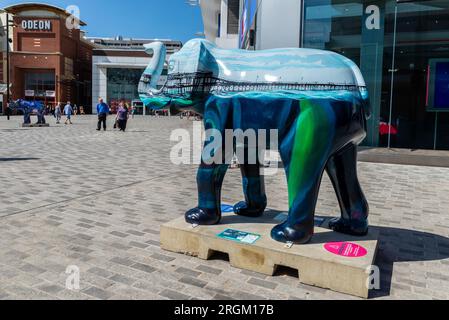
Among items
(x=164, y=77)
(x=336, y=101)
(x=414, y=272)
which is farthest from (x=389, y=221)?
(x=164, y=77)

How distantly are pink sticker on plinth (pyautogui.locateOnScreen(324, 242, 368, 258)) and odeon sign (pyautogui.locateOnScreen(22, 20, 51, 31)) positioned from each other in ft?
167

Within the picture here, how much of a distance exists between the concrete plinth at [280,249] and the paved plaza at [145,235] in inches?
3.3


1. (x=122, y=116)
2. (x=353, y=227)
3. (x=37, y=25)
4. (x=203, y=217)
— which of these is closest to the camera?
(x=353, y=227)

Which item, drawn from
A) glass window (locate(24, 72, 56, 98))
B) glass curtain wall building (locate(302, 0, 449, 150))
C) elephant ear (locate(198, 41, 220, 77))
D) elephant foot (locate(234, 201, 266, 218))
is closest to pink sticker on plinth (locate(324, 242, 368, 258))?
elephant foot (locate(234, 201, 266, 218))

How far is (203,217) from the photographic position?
3.53 m

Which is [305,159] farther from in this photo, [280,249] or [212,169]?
[212,169]

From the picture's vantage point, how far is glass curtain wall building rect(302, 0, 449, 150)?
428 inches

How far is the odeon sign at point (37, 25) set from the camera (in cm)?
4616

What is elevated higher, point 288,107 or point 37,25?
point 37,25

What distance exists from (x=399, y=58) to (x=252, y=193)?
949 centimetres

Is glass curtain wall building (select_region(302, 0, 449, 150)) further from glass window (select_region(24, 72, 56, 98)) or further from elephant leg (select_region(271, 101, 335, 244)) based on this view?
glass window (select_region(24, 72, 56, 98))

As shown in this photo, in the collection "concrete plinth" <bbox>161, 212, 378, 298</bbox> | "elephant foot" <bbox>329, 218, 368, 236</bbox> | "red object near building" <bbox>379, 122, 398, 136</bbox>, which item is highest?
"red object near building" <bbox>379, 122, 398, 136</bbox>

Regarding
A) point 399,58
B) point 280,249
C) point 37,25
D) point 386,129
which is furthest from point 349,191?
point 37,25

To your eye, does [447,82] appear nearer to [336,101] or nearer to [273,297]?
[336,101]
